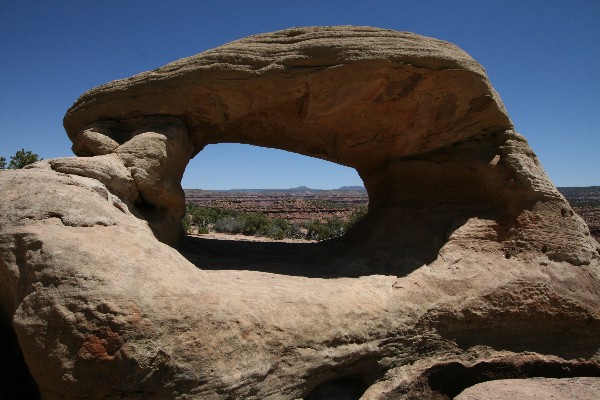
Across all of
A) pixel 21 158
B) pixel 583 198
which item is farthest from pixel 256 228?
pixel 583 198

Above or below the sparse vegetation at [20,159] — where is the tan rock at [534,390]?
below

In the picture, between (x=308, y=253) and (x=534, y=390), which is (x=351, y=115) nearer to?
(x=308, y=253)

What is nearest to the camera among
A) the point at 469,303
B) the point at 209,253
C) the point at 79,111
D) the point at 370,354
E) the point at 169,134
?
the point at 370,354

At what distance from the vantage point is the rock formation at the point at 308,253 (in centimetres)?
295

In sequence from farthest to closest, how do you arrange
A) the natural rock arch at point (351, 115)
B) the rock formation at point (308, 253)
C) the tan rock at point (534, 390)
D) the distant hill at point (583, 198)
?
the distant hill at point (583, 198), the natural rock arch at point (351, 115), the tan rock at point (534, 390), the rock formation at point (308, 253)

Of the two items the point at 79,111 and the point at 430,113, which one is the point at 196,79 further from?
the point at 430,113

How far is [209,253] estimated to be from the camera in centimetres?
610

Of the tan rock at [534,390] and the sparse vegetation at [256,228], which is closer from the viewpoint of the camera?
the tan rock at [534,390]

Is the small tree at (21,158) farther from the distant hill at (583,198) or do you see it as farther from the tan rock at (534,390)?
the distant hill at (583,198)

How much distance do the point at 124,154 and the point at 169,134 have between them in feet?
1.99

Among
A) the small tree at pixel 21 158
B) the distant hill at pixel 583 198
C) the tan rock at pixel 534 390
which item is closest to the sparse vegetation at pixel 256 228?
the small tree at pixel 21 158

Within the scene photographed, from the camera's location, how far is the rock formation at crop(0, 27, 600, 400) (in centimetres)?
295

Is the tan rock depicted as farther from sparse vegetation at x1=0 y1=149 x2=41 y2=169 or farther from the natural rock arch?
sparse vegetation at x1=0 y1=149 x2=41 y2=169

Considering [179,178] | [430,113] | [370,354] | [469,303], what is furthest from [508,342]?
[179,178]
